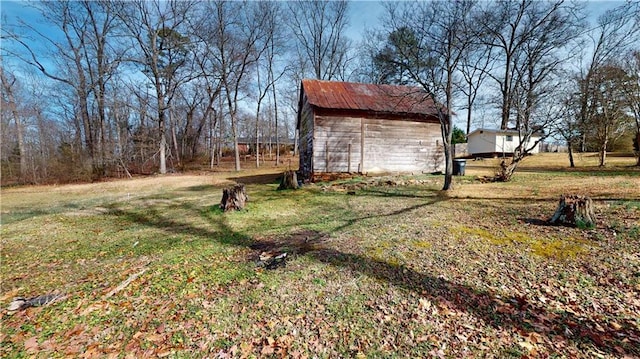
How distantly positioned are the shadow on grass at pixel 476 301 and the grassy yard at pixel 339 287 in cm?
2

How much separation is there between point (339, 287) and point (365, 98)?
12404mm

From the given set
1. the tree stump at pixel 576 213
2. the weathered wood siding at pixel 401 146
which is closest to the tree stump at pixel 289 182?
the weathered wood siding at pixel 401 146

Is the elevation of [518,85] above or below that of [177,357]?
above

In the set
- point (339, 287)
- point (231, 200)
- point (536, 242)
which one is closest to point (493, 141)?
point (536, 242)

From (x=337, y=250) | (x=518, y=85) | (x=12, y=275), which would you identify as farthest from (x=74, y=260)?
Answer: (x=518, y=85)

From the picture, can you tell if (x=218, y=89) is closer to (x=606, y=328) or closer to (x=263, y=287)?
(x=263, y=287)

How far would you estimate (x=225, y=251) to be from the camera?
4500 mm

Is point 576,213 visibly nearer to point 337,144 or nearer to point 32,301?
point 32,301

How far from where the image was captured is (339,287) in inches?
126

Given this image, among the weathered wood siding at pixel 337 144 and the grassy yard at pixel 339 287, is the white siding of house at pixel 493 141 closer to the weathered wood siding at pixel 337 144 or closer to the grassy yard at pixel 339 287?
the weathered wood siding at pixel 337 144

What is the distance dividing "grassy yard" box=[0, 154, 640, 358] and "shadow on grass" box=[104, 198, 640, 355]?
0.02 metres

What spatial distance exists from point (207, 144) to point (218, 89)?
13.6m

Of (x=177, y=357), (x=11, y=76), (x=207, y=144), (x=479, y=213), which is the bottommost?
(x=177, y=357)

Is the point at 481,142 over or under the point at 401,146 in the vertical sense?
over
